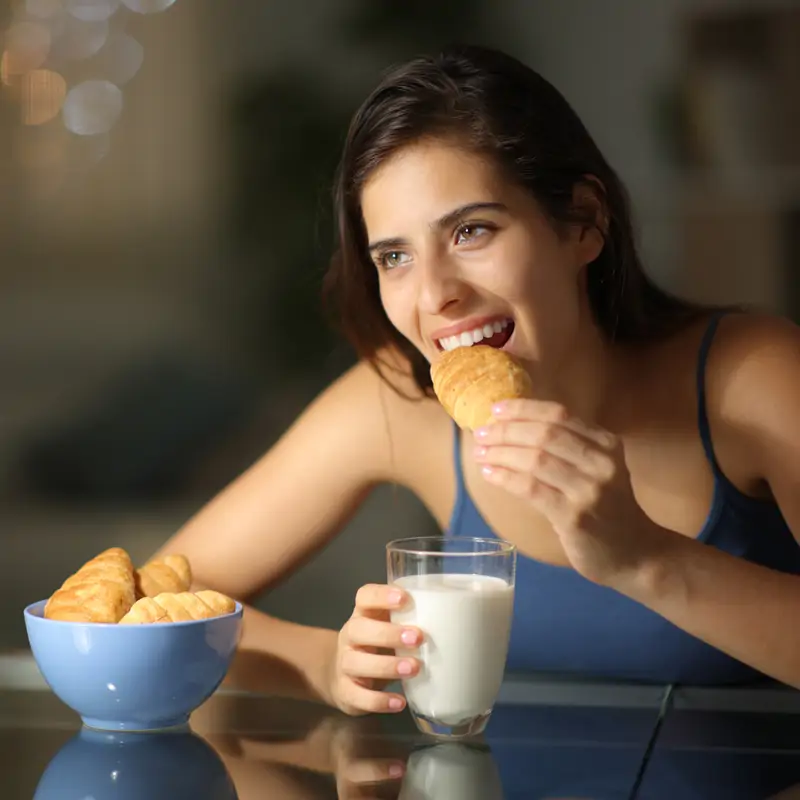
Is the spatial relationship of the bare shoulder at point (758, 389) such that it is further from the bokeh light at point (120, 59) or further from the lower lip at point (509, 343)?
the bokeh light at point (120, 59)

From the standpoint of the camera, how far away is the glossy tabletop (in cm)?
84

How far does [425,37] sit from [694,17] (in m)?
0.39

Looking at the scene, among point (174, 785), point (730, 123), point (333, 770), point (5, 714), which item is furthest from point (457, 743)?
point (730, 123)

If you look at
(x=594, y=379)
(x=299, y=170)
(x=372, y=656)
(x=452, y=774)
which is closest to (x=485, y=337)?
(x=594, y=379)

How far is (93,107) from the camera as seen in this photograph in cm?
187

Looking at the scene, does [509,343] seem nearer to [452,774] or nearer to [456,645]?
[456,645]

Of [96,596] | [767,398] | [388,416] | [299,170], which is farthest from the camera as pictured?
[299,170]

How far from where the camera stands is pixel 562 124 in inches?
49.0

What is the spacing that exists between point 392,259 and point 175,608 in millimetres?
427

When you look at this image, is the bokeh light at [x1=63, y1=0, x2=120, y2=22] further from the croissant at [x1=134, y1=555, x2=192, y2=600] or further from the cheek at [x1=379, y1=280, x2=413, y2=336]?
the croissant at [x1=134, y1=555, x2=192, y2=600]

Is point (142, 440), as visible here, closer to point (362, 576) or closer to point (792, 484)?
point (362, 576)

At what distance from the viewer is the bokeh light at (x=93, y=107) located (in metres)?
1.86

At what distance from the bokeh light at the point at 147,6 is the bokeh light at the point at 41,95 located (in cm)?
16

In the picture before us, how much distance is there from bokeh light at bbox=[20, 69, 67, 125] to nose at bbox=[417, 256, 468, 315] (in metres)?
1.00
